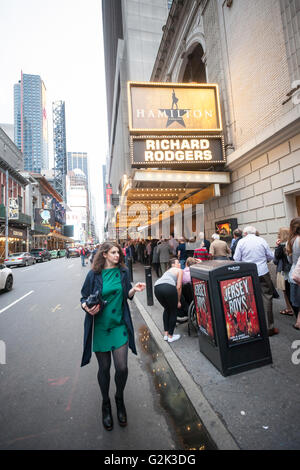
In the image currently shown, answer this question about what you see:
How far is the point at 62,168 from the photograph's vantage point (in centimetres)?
10612

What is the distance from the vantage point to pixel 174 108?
33.3ft

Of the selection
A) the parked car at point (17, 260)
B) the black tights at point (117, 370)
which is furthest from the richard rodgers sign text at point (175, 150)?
the parked car at point (17, 260)

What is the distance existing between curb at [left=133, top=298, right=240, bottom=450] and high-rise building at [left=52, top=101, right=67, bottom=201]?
109400mm

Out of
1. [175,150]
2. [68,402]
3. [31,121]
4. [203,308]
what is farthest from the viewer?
[31,121]

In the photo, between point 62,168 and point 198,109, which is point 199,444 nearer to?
point 198,109

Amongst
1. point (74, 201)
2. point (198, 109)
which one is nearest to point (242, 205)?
point (198, 109)

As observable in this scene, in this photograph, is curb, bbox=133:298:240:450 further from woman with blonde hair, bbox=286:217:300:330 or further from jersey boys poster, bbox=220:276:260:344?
woman with blonde hair, bbox=286:217:300:330

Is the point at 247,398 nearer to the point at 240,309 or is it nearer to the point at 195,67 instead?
the point at 240,309

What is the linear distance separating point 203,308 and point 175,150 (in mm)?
7681

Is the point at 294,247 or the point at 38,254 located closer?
the point at 294,247

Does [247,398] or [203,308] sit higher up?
[203,308]

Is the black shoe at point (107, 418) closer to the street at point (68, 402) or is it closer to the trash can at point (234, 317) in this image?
the street at point (68, 402)

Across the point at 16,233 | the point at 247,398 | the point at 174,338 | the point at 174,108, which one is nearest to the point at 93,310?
the point at 247,398

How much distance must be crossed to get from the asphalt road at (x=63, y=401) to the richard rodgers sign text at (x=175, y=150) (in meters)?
6.71
